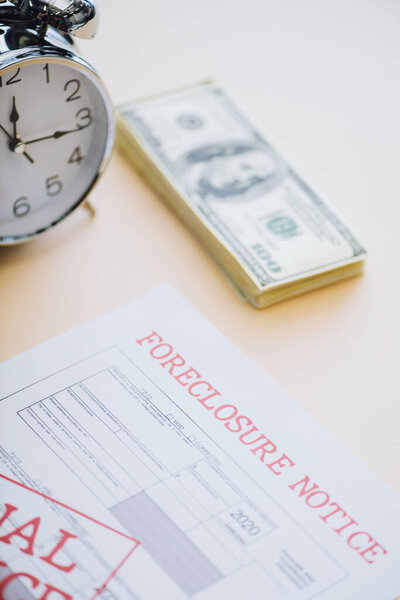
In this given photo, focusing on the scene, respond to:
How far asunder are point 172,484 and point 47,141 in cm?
37

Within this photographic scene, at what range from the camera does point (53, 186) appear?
0.80 metres

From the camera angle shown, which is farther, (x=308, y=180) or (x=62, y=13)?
(x=308, y=180)

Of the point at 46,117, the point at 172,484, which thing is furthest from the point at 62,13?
the point at 172,484

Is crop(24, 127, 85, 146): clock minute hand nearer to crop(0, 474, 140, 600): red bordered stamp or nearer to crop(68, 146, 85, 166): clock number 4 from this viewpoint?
crop(68, 146, 85, 166): clock number 4

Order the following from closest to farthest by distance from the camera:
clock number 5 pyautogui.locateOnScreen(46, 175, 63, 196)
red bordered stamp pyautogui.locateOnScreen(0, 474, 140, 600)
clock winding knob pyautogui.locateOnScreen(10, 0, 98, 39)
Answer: red bordered stamp pyautogui.locateOnScreen(0, 474, 140, 600) < clock winding knob pyautogui.locateOnScreen(10, 0, 98, 39) < clock number 5 pyautogui.locateOnScreen(46, 175, 63, 196)

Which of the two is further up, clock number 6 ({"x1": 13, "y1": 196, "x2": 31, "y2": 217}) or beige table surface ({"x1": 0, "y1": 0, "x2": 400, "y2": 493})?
beige table surface ({"x1": 0, "y1": 0, "x2": 400, "y2": 493})

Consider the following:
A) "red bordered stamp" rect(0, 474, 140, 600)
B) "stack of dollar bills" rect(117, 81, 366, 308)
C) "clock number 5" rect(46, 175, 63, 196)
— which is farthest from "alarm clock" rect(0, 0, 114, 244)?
"red bordered stamp" rect(0, 474, 140, 600)

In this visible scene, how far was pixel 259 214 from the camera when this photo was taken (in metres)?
0.85

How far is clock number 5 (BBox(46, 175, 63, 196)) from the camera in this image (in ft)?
2.61

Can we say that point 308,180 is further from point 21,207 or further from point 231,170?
point 21,207

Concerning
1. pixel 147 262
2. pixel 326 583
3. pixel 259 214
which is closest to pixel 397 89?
pixel 259 214

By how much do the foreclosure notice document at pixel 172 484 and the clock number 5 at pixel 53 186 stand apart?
0.15 m

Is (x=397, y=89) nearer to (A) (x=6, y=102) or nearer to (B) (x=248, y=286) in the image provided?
(B) (x=248, y=286)

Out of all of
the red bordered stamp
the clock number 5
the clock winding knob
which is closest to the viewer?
the red bordered stamp
